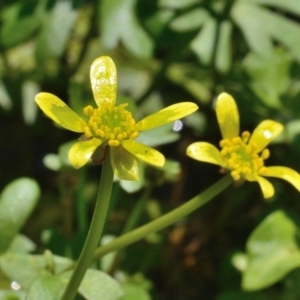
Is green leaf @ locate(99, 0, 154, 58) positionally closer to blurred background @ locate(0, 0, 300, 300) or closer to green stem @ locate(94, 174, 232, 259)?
blurred background @ locate(0, 0, 300, 300)

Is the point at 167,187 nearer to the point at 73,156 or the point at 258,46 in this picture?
the point at 258,46

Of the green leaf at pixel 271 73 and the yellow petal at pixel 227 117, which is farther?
the green leaf at pixel 271 73

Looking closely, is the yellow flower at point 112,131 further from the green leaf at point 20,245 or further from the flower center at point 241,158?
the green leaf at point 20,245

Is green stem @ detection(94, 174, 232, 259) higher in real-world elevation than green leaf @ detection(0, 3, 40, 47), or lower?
lower

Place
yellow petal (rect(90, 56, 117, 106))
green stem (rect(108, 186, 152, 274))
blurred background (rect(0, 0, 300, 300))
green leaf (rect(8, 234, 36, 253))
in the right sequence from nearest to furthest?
yellow petal (rect(90, 56, 117, 106)) < green leaf (rect(8, 234, 36, 253)) < green stem (rect(108, 186, 152, 274)) < blurred background (rect(0, 0, 300, 300))

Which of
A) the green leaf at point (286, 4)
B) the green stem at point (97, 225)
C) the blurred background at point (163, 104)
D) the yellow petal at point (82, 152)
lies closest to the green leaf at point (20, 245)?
the blurred background at point (163, 104)

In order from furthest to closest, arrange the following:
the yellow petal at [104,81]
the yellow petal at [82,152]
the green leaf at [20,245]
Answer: the green leaf at [20,245] < the yellow petal at [104,81] < the yellow petal at [82,152]

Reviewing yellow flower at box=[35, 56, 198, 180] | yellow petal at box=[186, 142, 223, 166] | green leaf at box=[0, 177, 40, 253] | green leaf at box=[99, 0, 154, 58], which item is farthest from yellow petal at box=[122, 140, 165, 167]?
green leaf at box=[99, 0, 154, 58]
